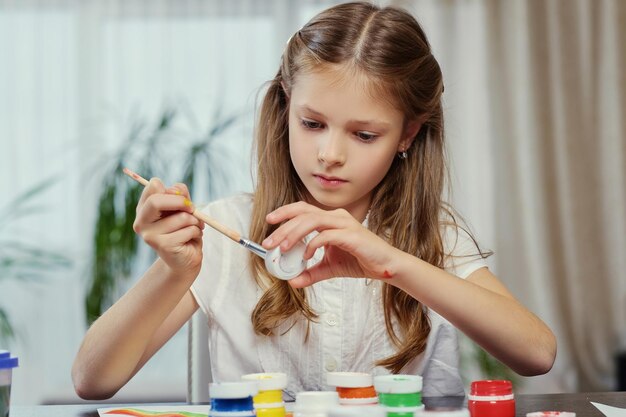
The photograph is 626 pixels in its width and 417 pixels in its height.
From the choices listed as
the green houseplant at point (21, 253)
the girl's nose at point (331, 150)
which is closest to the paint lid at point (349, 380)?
the girl's nose at point (331, 150)

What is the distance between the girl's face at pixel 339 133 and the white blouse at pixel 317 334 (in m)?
0.19

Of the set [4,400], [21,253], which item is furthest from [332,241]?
[21,253]

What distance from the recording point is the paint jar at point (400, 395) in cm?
90

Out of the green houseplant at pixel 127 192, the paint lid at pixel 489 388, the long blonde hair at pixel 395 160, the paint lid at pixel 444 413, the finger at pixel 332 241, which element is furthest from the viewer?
the green houseplant at pixel 127 192

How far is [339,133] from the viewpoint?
4.40ft

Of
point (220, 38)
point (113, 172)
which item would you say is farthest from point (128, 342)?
point (220, 38)

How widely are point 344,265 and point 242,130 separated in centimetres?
271

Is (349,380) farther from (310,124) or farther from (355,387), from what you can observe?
(310,124)

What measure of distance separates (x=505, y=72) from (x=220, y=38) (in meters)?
1.28

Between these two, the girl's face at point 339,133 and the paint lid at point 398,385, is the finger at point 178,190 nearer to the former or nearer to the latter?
the girl's face at point 339,133

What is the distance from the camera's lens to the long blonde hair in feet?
4.71

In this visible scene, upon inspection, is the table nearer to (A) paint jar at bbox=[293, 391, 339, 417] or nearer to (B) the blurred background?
(A) paint jar at bbox=[293, 391, 339, 417]

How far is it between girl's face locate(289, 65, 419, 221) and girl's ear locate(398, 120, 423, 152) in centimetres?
8

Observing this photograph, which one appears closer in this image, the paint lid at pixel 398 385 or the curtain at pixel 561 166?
the paint lid at pixel 398 385
